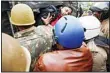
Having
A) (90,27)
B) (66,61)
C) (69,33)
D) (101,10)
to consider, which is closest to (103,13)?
(101,10)

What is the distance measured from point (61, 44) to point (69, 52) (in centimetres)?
9

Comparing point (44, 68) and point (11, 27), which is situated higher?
point (11, 27)

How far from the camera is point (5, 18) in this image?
2.16 m

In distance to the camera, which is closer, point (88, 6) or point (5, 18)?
point (5, 18)

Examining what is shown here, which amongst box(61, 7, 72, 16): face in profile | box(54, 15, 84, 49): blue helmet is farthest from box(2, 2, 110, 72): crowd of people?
box(61, 7, 72, 16): face in profile

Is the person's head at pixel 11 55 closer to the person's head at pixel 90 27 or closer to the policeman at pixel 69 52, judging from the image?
the policeman at pixel 69 52

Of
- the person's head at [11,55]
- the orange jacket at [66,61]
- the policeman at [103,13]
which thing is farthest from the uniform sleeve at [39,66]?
the policeman at [103,13]

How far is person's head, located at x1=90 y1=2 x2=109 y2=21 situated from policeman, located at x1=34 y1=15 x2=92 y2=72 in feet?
2.33

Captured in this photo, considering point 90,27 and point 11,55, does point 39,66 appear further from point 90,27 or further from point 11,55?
point 90,27

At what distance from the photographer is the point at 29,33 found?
2.19 meters

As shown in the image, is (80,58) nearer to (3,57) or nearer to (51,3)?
(3,57)

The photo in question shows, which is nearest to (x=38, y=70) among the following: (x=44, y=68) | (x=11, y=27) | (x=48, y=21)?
(x=44, y=68)

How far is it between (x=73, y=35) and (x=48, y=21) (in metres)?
0.82

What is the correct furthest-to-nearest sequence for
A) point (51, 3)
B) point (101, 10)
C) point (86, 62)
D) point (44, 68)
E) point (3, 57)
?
point (51, 3)
point (101, 10)
point (86, 62)
point (44, 68)
point (3, 57)
